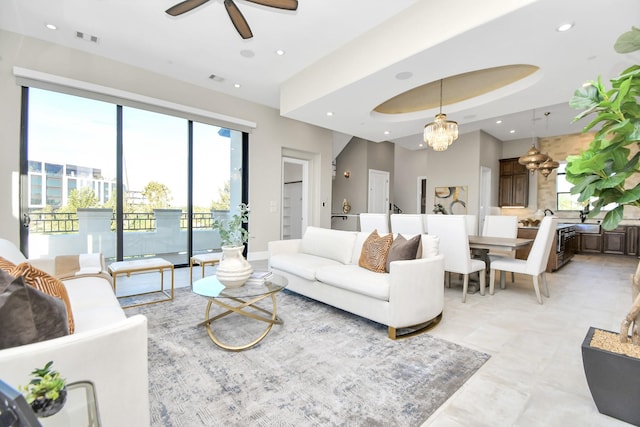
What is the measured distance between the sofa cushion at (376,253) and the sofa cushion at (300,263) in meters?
0.44

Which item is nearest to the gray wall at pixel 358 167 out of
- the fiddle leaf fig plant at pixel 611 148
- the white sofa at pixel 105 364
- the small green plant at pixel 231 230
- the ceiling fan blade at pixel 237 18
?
the ceiling fan blade at pixel 237 18

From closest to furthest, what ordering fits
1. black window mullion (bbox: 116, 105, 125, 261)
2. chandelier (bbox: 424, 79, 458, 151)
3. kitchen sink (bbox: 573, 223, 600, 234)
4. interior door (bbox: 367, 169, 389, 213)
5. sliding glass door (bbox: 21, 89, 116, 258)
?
sliding glass door (bbox: 21, 89, 116, 258) → chandelier (bbox: 424, 79, 458, 151) → black window mullion (bbox: 116, 105, 125, 261) → kitchen sink (bbox: 573, 223, 600, 234) → interior door (bbox: 367, 169, 389, 213)

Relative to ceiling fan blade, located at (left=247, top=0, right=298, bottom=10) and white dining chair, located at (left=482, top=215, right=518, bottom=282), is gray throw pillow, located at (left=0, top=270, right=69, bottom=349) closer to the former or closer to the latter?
ceiling fan blade, located at (left=247, top=0, right=298, bottom=10)

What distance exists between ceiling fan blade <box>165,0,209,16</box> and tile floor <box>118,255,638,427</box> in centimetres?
327

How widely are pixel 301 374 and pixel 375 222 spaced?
10.3ft

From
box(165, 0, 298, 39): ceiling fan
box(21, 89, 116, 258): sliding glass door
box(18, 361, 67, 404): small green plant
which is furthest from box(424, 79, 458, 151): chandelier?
box(21, 89, 116, 258): sliding glass door

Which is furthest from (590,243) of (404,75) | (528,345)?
(404,75)

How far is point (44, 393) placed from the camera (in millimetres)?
683

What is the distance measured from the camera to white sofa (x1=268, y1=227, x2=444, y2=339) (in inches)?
91.9

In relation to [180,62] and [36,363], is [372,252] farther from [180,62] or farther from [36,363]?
[180,62]

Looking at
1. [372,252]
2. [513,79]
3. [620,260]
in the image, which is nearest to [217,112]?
[372,252]

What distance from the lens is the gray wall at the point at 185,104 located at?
11.8 ft

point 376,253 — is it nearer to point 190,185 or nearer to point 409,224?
point 409,224

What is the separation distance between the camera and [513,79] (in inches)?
163
